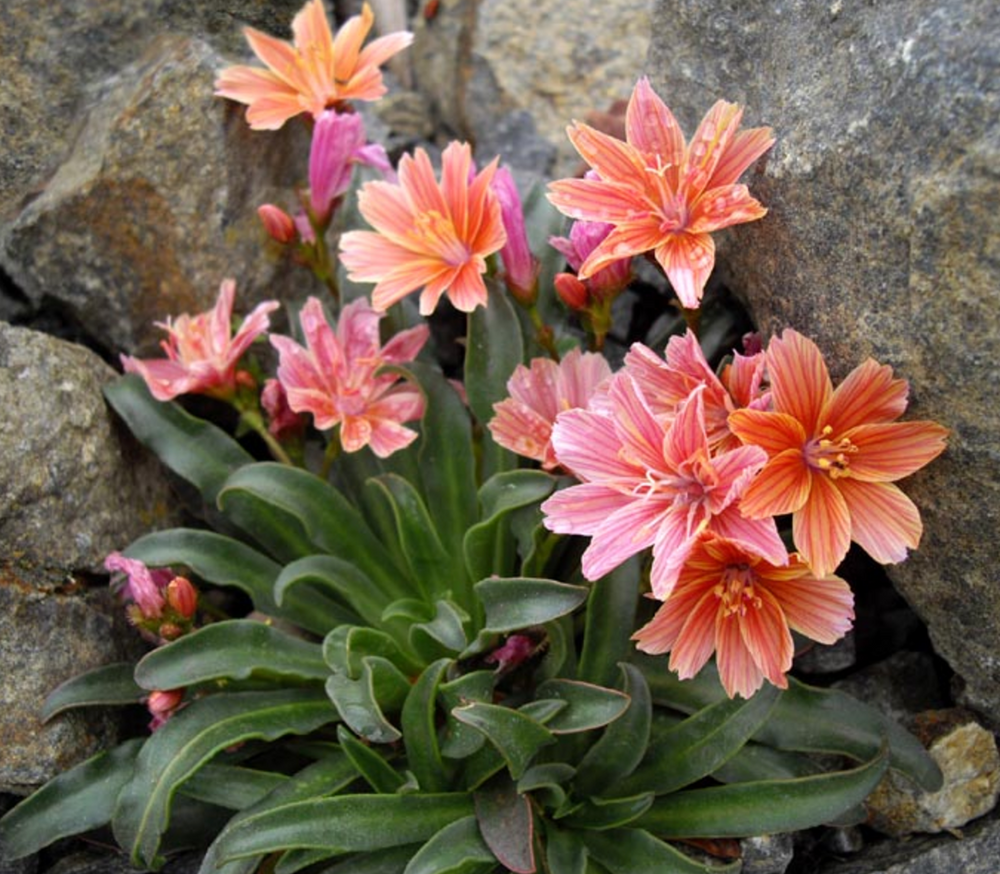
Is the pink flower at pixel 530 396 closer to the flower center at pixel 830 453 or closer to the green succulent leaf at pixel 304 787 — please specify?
the flower center at pixel 830 453

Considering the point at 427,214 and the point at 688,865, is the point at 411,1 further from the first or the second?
the point at 688,865

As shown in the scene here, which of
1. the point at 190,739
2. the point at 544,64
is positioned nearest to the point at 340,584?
the point at 190,739

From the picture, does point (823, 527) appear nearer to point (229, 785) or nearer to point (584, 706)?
point (584, 706)

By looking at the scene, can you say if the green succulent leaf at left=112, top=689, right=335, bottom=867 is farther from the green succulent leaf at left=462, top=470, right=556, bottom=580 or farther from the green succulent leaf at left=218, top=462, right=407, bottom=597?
the green succulent leaf at left=462, top=470, right=556, bottom=580

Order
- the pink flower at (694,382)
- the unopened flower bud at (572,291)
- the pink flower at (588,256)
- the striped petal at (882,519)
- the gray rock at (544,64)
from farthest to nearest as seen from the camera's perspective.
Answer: the gray rock at (544,64) < the unopened flower bud at (572,291) < the pink flower at (588,256) < the pink flower at (694,382) < the striped petal at (882,519)

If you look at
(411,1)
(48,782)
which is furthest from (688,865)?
(411,1)

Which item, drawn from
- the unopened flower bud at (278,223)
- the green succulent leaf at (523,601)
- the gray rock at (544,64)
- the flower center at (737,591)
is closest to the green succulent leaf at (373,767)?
the green succulent leaf at (523,601)
